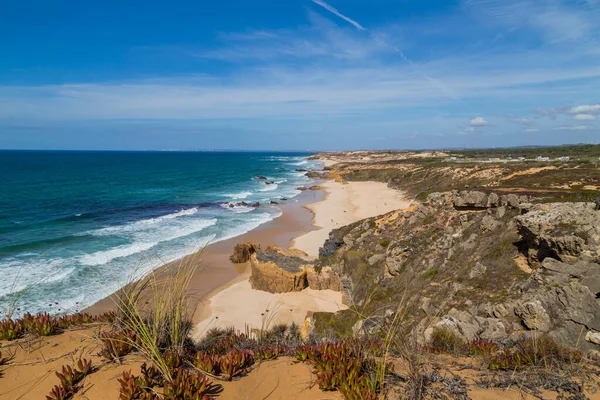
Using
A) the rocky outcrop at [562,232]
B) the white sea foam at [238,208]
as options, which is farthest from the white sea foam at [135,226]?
the rocky outcrop at [562,232]

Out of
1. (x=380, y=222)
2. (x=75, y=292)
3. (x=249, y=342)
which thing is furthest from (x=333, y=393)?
(x=75, y=292)

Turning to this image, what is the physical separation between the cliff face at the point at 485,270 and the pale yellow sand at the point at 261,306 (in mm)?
1160

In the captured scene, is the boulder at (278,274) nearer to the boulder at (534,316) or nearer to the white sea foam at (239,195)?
the boulder at (534,316)

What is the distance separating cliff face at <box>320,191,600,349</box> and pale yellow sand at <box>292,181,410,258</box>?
8.26m

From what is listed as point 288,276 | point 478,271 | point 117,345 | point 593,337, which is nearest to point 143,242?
point 288,276

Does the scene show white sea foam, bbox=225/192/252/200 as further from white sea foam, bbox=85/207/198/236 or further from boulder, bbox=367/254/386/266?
boulder, bbox=367/254/386/266

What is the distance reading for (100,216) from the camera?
33.0 metres

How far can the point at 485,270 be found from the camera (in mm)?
9328

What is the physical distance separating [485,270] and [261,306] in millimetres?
8590

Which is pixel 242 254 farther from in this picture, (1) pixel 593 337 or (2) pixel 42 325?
(1) pixel 593 337

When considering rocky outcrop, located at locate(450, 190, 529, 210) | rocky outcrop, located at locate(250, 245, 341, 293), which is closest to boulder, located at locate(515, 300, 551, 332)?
rocky outcrop, located at locate(450, 190, 529, 210)

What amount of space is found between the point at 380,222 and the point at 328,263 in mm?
3612

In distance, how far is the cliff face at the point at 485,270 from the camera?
6594 millimetres

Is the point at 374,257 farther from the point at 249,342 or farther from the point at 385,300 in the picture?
the point at 249,342
